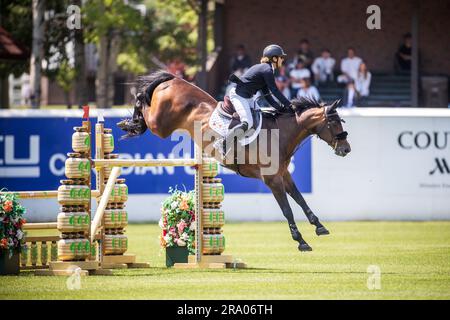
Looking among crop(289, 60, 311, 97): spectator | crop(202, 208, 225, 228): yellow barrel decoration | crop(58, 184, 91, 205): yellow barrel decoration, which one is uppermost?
crop(289, 60, 311, 97): spectator

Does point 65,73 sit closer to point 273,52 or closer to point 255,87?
point 255,87

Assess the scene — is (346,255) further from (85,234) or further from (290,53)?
(290,53)

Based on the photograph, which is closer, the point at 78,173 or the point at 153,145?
the point at 78,173

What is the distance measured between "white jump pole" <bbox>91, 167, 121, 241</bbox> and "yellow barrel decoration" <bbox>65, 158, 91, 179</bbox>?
79cm

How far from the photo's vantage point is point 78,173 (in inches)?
475

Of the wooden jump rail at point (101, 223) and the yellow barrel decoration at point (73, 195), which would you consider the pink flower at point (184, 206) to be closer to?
the wooden jump rail at point (101, 223)

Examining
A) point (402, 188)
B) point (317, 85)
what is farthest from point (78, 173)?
point (317, 85)

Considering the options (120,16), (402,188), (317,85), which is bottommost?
(402,188)

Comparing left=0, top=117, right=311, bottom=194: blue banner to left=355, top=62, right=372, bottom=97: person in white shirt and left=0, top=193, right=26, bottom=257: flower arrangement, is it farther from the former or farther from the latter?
left=0, top=193, right=26, bottom=257: flower arrangement

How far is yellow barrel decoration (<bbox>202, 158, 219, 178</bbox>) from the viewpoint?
1283 cm

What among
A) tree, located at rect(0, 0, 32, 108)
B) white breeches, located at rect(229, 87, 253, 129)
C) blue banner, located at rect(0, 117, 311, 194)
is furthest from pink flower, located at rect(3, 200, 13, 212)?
tree, located at rect(0, 0, 32, 108)

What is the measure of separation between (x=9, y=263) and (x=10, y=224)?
49cm

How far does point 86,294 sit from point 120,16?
16.7 meters
